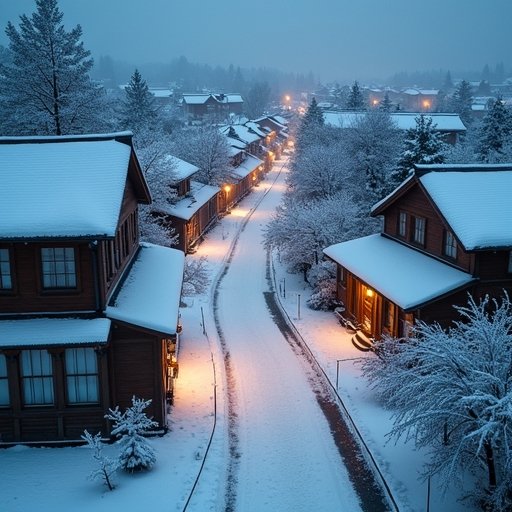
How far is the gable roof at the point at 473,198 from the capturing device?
22438 mm

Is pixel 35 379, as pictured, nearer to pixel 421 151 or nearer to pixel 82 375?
pixel 82 375

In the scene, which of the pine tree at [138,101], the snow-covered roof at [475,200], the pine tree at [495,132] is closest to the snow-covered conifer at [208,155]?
the pine tree at [138,101]

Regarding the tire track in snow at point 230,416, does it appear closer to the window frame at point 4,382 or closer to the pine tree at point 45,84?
the window frame at point 4,382

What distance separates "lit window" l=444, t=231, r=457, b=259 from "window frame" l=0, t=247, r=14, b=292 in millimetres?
16769

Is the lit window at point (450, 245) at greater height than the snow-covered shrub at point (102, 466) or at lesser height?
greater

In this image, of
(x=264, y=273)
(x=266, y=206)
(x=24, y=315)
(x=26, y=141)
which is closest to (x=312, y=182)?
(x=264, y=273)

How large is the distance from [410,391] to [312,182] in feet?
128

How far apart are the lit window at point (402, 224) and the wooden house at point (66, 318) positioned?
45.1 feet

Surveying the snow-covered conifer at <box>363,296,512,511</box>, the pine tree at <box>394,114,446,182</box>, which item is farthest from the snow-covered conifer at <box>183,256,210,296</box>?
the snow-covered conifer at <box>363,296,512,511</box>

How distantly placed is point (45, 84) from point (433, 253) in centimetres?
2897

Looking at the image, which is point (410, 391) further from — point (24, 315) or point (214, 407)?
point (24, 315)

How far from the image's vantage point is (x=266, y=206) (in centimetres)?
7100

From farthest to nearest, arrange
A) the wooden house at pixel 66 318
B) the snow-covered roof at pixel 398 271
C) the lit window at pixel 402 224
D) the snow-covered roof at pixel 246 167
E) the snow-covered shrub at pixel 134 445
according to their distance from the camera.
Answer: the snow-covered roof at pixel 246 167, the lit window at pixel 402 224, the snow-covered roof at pixel 398 271, the wooden house at pixel 66 318, the snow-covered shrub at pixel 134 445

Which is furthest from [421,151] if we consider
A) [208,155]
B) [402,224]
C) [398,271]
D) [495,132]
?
[208,155]
